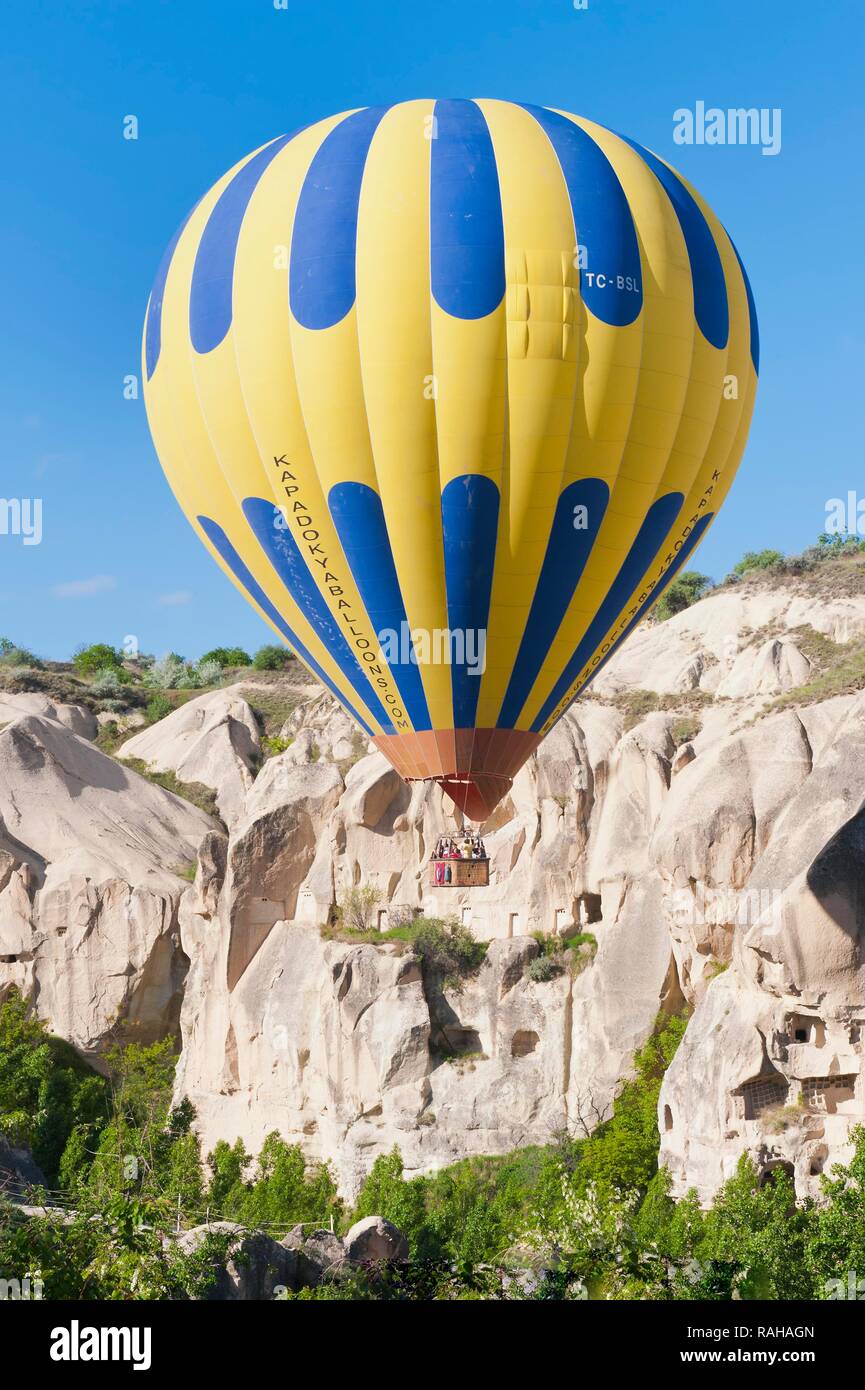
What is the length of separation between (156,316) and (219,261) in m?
1.70

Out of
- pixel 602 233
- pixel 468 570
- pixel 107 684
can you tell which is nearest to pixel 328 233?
pixel 602 233

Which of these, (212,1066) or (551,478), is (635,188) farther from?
(212,1066)

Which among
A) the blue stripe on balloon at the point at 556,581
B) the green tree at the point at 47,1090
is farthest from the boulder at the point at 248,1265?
the green tree at the point at 47,1090

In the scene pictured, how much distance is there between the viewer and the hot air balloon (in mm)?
21000

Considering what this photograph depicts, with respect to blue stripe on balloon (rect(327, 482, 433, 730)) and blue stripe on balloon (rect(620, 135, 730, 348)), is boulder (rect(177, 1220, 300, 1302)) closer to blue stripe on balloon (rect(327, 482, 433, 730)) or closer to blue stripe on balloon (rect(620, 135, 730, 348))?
blue stripe on balloon (rect(327, 482, 433, 730))

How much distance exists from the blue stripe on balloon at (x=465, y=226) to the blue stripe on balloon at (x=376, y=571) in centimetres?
248

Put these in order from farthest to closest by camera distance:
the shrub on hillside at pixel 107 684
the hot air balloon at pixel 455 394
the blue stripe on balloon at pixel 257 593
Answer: the shrub on hillside at pixel 107 684 < the blue stripe on balloon at pixel 257 593 < the hot air balloon at pixel 455 394

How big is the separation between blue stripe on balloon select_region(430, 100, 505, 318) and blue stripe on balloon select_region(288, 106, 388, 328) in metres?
0.96

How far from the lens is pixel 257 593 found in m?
23.8

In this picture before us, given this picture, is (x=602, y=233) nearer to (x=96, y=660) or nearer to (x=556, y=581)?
(x=556, y=581)

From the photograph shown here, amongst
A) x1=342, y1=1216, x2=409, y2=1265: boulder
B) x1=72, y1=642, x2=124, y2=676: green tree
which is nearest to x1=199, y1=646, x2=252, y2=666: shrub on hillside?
x1=72, y1=642, x2=124, y2=676: green tree

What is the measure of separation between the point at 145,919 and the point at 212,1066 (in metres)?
4.21

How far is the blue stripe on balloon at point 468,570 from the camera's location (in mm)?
21328

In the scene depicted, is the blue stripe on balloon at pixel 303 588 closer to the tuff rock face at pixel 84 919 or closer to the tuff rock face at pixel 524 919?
the tuff rock face at pixel 524 919
